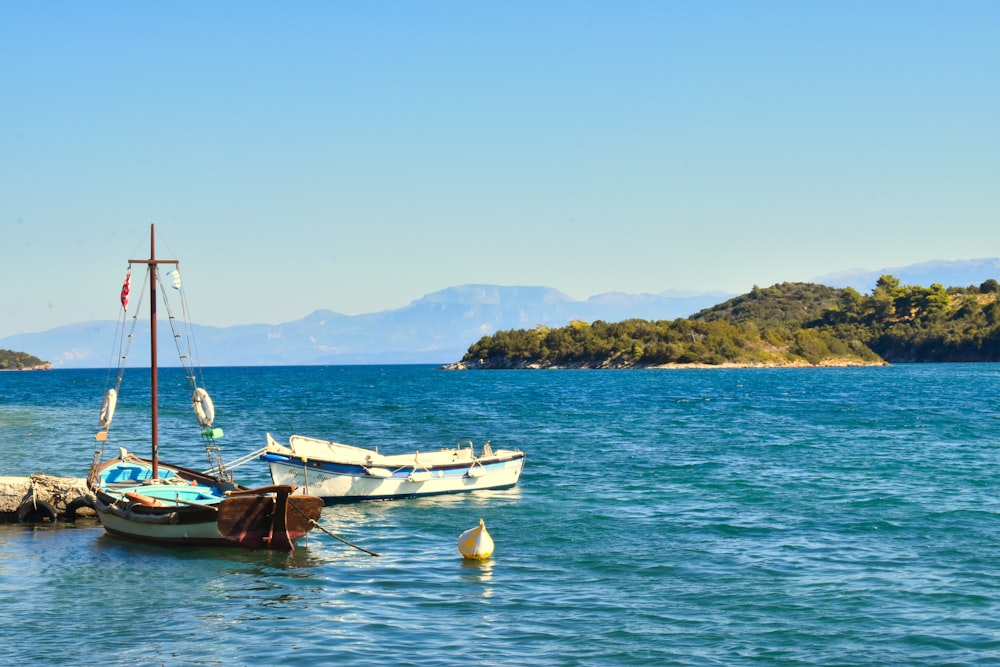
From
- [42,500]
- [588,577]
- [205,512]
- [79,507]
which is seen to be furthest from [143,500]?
[588,577]

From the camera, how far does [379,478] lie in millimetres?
33906

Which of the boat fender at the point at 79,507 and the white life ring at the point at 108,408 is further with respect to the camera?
the white life ring at the point at 108,408

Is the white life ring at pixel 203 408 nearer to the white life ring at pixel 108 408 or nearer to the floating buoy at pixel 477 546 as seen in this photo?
the white life ring at pixel 108 408

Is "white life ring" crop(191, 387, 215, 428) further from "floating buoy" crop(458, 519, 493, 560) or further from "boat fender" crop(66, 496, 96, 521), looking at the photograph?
"floating buoy" crop(458, 519, 493, 560)

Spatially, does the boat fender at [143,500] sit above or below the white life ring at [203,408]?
below

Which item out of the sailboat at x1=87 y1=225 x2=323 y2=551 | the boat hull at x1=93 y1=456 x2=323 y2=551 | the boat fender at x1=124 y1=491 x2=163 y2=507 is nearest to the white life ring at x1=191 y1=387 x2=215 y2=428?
the sailboat at x1=87 y1=225 x2=323 y2=551

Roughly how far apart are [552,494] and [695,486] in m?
5.45

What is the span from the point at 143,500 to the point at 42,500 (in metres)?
5.26

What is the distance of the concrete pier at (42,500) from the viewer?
2962 centimetres

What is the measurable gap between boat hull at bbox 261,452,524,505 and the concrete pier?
568cm

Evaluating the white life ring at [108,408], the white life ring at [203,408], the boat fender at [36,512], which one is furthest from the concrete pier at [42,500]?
the white life ring at [203,408]

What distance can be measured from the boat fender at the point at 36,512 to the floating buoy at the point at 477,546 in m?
14.0

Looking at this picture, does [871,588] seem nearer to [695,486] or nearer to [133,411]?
[695,486]

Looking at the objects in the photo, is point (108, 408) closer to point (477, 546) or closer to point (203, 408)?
point (203, 408)
